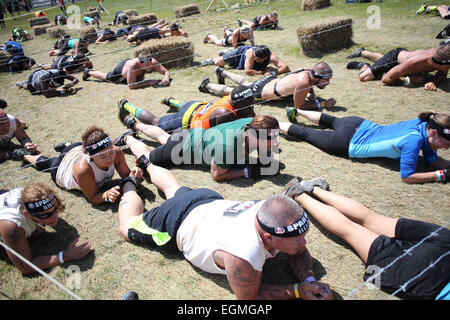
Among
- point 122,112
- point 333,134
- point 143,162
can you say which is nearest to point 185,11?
point 122,112

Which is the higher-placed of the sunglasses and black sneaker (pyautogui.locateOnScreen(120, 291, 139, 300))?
the sunglasses

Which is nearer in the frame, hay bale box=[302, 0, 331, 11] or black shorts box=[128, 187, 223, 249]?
black shorts box=[128, 187, 223, 249]

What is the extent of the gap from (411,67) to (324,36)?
3.03m

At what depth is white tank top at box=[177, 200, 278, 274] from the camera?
1934 mm

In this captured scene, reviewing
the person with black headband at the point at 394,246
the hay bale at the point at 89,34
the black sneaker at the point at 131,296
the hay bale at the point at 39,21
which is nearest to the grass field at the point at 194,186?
the black sneaker at the point at 131,296

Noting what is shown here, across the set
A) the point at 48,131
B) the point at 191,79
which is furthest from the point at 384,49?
the point at 48,131

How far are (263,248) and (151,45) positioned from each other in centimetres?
801

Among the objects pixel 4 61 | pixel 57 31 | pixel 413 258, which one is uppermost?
pixel 57 31

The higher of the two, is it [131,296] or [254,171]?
[254,171]

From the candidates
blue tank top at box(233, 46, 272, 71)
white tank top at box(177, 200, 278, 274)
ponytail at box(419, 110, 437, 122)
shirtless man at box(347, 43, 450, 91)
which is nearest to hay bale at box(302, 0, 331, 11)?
blue tank top at box(233, 46, 272, 71)

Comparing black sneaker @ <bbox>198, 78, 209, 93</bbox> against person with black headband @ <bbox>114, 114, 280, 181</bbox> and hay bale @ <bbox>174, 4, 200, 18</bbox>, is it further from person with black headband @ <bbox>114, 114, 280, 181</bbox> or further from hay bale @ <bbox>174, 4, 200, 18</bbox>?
hay bale @ <bbox>174, 4, 200, 18</bbox>

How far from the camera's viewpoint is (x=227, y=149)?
3459mm

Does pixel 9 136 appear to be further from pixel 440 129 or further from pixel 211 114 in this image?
pixel 440 129
